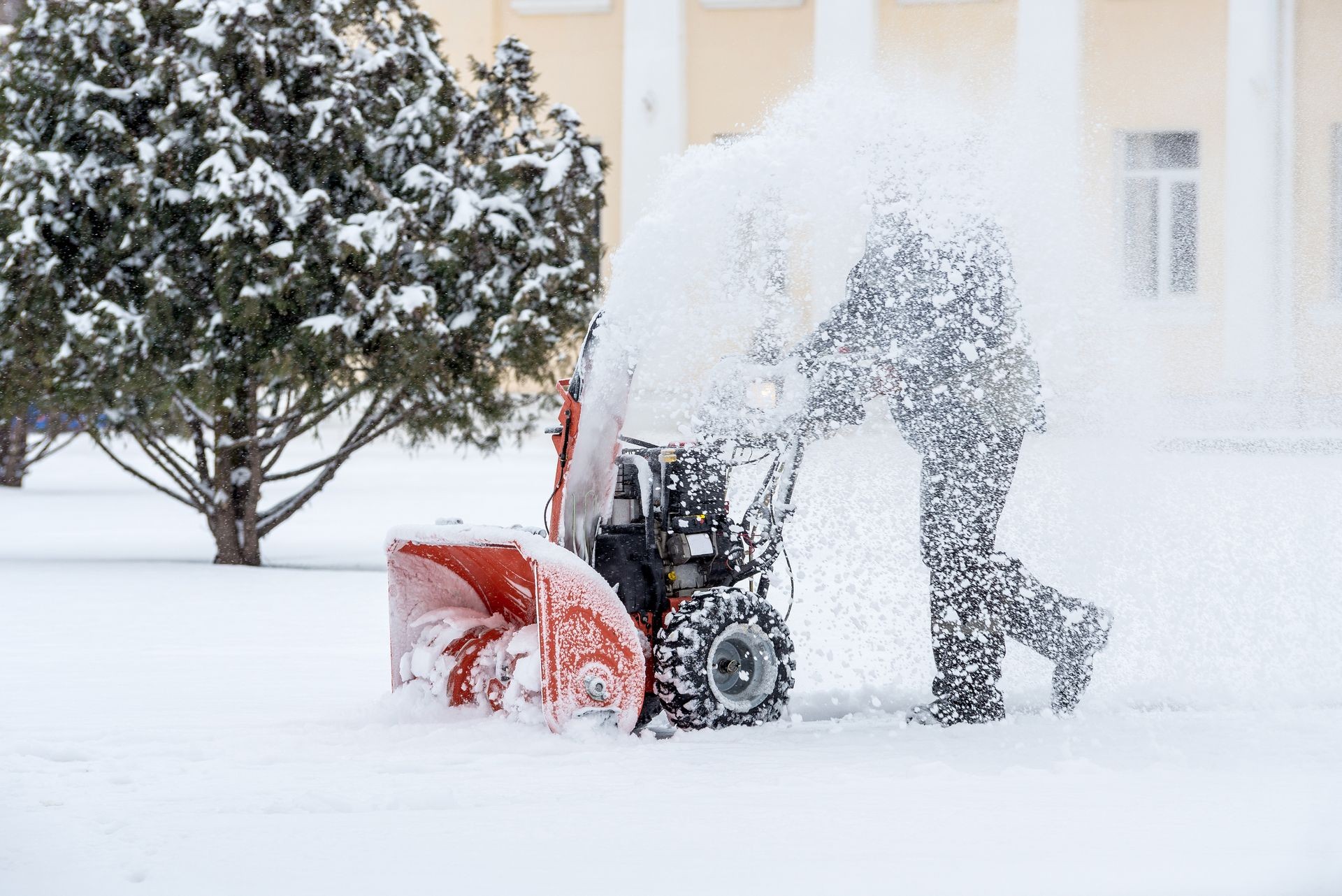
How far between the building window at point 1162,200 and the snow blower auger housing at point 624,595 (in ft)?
43.2

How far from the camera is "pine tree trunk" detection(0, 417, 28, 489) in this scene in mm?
18672

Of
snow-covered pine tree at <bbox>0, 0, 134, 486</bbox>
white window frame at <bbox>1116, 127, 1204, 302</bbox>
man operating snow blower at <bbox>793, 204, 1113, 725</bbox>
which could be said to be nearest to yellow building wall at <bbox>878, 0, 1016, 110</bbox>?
white window frame at <bbox>1116, 127, 1204, 302</bbox>

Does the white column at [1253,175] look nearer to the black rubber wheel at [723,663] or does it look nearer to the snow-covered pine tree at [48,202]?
the snow-covered pine tree at [48,202]

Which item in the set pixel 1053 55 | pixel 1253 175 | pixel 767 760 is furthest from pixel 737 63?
pixel 767 760

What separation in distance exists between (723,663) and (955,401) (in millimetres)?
1134

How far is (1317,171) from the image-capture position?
56.8 ft

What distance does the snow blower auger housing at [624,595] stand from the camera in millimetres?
4664

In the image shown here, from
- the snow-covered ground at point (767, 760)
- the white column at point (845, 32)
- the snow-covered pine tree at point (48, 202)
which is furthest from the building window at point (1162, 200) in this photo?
the snow-covered pine tree at point (48, 202)

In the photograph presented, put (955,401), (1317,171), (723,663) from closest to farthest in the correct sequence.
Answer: (723,663)
(955,401)
(1317,171)

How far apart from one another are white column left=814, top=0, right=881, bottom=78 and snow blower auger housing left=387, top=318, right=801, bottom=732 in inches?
538

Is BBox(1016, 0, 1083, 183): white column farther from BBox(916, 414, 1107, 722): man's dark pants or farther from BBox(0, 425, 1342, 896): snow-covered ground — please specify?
BBox(916, 414, 1107, 722): man's dark pants

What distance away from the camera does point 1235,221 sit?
17.4 m

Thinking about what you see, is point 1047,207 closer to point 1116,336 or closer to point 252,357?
point 1116,336

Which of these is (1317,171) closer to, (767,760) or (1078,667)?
(1078,667)
